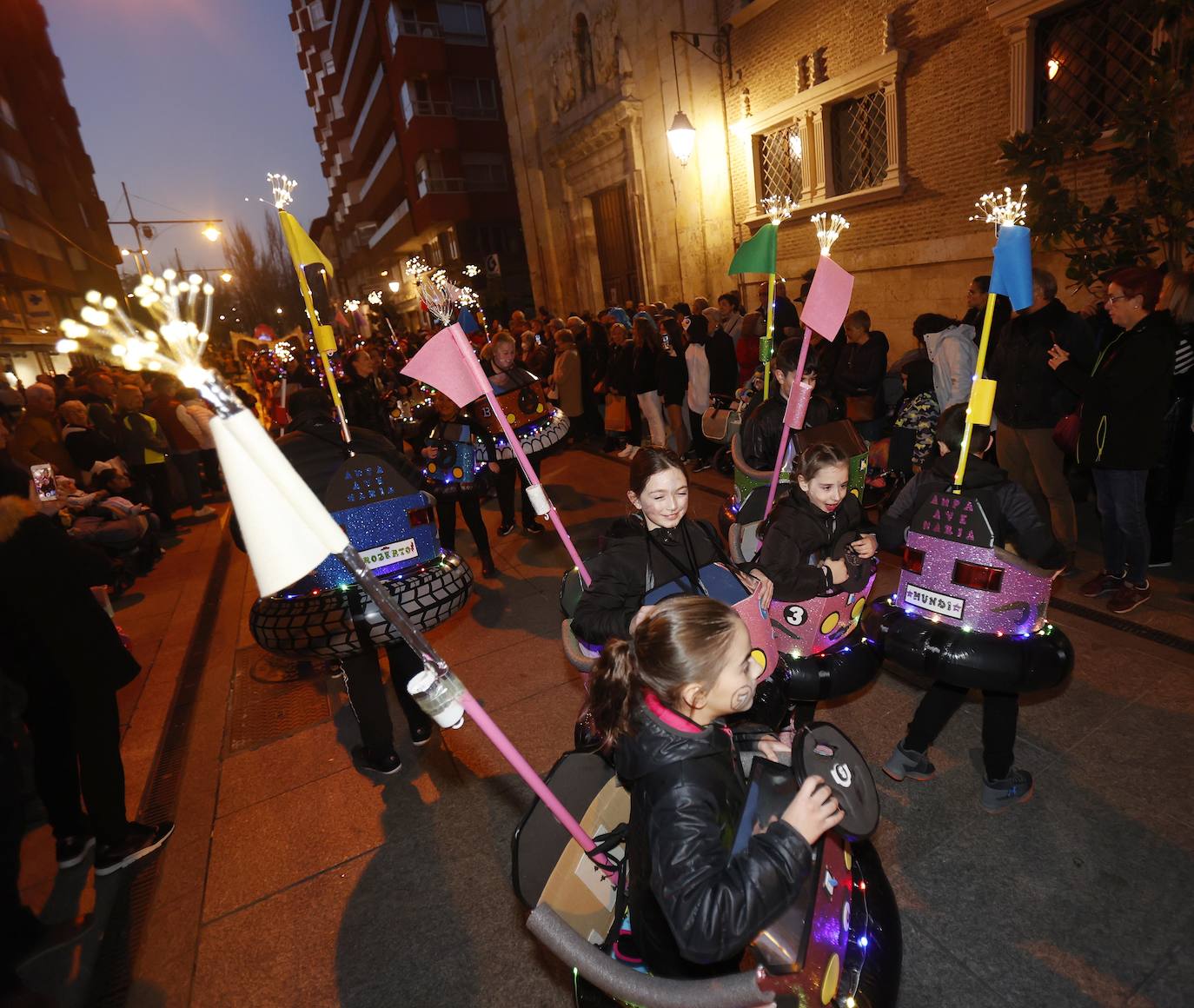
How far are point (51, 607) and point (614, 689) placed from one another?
2799 mm

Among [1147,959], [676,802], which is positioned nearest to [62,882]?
[676,802]

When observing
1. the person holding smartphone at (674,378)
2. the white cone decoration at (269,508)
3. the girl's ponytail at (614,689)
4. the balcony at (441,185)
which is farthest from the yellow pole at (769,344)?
the balcony at (441,185)

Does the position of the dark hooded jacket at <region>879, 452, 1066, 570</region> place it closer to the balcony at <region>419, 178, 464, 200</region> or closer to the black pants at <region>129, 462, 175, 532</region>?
the black pants at <region>129, 462, 175, 532</region>

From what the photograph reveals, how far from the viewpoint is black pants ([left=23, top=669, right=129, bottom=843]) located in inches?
125

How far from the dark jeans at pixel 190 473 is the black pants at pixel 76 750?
27.6ft

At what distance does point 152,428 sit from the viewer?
952cm

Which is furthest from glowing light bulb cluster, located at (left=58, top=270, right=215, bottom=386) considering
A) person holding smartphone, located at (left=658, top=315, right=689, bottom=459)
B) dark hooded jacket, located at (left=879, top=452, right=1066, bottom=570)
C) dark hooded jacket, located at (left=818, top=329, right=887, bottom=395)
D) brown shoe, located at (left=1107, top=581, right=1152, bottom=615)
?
person holding smartphone, located at (left=658, top=315, right=689, bottom=459)

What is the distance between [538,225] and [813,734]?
22465mm

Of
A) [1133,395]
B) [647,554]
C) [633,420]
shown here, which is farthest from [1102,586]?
[633,420]

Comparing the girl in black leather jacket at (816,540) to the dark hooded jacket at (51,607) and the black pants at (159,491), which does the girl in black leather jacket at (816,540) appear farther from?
the black pants at (159,491)

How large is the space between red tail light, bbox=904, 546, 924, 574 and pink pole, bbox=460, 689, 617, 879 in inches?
71.1

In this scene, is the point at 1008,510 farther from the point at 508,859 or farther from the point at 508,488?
the point at 508,488

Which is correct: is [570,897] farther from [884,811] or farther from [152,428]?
[152,428]

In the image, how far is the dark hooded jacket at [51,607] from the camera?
2.93 m
